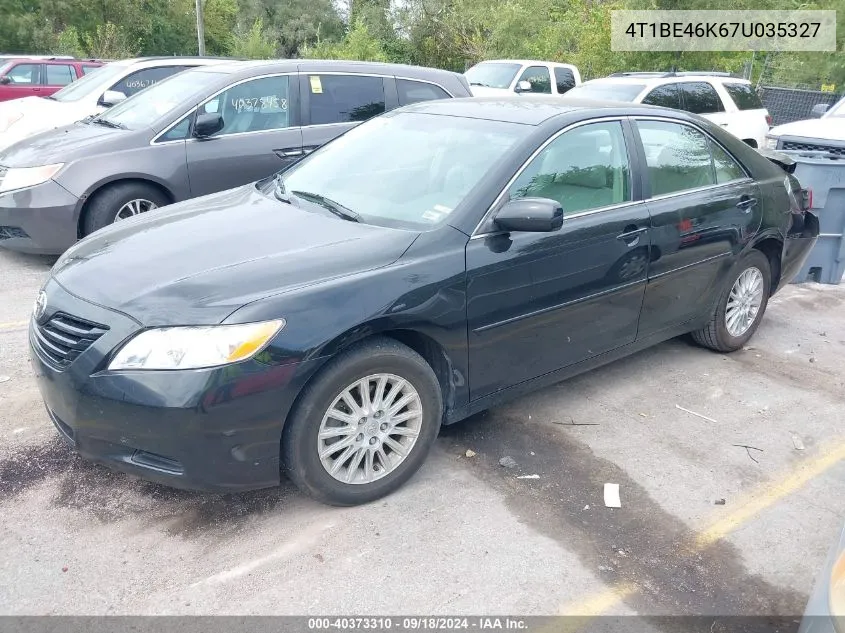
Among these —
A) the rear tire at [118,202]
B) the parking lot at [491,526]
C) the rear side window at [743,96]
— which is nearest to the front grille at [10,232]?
the rear tire at [118,202]

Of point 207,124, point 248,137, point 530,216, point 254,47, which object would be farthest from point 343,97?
point 254,47

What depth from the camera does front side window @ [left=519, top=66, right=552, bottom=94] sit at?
15.5 m

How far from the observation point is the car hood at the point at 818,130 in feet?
23.7

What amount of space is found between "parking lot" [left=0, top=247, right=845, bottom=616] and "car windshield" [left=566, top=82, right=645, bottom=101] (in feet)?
26.4

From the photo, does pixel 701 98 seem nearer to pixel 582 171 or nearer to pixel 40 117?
pixel 582 171

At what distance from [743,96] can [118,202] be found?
10.5m

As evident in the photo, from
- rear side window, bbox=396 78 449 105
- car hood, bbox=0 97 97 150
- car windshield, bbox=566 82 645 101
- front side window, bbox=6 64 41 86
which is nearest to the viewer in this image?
rear side window, bbox=396 78 449 105

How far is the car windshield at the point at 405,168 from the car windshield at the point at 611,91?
773cm

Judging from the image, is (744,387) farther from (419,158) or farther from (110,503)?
(110,503)

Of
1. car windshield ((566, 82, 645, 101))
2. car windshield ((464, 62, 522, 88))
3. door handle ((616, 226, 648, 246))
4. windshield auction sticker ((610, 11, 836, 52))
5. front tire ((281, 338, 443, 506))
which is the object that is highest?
windshield auction sticker ((610, 11, 836, 52))

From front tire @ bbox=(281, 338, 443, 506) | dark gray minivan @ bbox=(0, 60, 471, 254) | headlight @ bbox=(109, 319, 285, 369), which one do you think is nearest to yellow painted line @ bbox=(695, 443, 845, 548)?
front tire @ bbox=(281, 338, 443, 506)

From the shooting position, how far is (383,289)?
312 cm

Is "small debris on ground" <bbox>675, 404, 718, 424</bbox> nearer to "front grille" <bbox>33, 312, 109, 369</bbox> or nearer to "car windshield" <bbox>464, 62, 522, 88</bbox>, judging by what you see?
"front grille" <bbox>33, 312, 109, 369</bbox>

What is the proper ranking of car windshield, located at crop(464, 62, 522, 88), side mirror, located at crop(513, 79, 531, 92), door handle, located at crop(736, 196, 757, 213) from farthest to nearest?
car windshield, located at crop(464, 62, 522, 88) → side mirror, located at crop(513, 79, 531, 92) → door handle, located at crop(736, 196, 757, 213)
